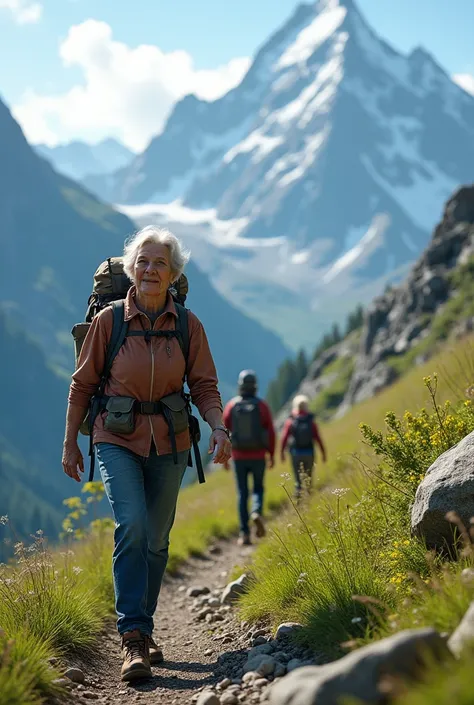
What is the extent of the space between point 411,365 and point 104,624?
41660 millimetres

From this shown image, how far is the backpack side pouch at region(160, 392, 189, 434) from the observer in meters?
6.04

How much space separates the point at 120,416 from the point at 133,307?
0.84 metres

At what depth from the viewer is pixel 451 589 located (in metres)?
4.09

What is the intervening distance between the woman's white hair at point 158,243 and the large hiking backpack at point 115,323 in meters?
0.17

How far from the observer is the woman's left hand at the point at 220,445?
616cm

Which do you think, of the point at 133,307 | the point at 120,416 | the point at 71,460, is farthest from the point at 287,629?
the point at 133,307

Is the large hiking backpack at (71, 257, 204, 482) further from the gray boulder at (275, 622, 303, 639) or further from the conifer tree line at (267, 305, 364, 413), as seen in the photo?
the conifer tree line at (267, 305, 364, 413)

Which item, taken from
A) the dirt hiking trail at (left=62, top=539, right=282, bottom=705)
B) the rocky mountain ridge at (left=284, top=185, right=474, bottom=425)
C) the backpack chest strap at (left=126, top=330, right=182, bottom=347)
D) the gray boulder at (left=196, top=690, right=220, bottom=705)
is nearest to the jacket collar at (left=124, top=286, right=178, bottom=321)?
the backpack chest strap at (left=126, top=330, right=182, bottom=347)

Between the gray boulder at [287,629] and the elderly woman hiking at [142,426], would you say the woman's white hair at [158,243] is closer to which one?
the elderly woman hiking at [142,426]

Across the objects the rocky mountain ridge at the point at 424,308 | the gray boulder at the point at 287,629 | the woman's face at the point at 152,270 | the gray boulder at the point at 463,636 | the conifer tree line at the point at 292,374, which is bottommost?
the gray boulder at the point at 463,636

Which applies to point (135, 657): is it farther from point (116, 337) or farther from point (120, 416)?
point (116, 337)

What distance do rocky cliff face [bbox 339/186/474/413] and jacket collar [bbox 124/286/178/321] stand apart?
140 ft

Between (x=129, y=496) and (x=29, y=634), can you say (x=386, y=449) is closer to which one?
(x=129, y=496)

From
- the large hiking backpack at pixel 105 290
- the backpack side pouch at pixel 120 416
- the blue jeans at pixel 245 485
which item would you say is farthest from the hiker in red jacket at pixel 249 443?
the backpack side pouch at pixel 120 416
